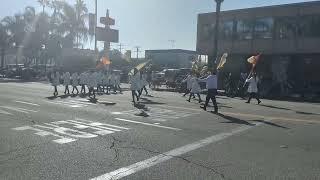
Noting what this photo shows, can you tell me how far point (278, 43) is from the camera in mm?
36500

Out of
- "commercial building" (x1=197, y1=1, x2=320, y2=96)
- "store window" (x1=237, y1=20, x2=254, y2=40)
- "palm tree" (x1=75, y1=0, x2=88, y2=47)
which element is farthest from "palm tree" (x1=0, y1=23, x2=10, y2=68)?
"store window" (x1=237, y1=20, x2=254, y2=40)

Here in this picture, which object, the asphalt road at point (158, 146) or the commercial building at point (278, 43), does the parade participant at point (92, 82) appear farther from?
the commercial building at point (278, 43)

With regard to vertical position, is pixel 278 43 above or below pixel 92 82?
above

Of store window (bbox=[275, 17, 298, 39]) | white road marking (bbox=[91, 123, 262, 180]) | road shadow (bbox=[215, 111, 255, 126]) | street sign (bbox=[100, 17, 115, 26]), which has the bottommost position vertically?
white road marking (bbox=[91, 123, 262, 180])

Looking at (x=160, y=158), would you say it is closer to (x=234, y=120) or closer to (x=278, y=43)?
(x=234, y=120)

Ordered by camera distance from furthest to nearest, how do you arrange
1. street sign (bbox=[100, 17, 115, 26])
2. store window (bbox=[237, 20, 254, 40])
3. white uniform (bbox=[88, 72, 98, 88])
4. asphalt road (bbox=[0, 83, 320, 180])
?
street sign (bbox=[100, 17, 115, 26]), store window (bbox=[237, 20, 254, 40]), white uniform (bbox=[88, 72, 98, 88]), asphalt road (bbox=[0, 83, 320, 180])

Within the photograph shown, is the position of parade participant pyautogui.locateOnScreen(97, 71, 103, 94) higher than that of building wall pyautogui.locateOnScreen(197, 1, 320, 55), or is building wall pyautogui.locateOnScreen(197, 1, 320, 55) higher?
building wall pyautogui.locateOnScreen(197, 1, 320, 55)

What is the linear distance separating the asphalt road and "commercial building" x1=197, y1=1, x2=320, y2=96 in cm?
1704

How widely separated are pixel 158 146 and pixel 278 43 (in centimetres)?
2811

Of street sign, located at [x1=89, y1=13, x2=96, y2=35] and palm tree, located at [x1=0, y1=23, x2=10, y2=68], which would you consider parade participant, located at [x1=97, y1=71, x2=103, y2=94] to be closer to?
street sign, located at [x1=89, y1=13, x2=96, y2=35]

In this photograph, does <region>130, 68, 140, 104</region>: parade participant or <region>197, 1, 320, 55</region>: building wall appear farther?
<region>197, 1, 320, 55</region>: building wall

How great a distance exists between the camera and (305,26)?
34.8m

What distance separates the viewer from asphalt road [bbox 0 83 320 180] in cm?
795

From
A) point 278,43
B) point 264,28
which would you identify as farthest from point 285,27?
point 264,28
